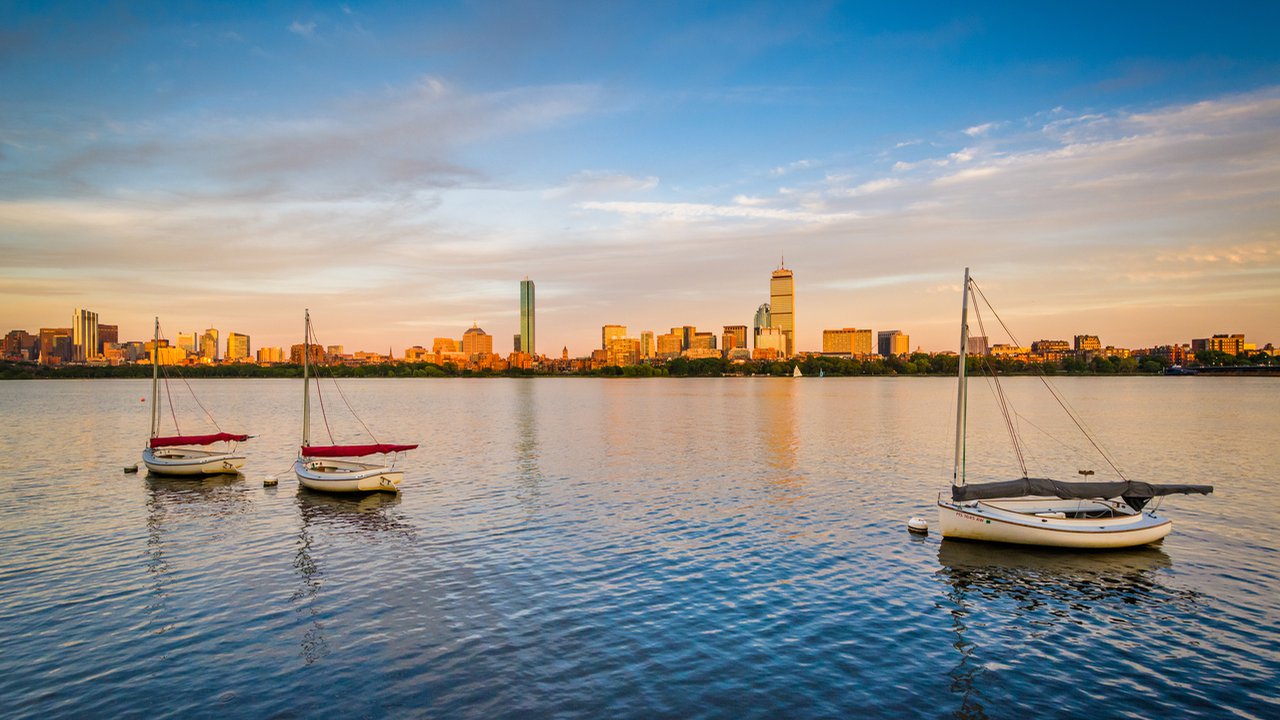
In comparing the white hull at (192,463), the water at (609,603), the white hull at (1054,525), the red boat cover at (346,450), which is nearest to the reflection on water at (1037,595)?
the water at (609,603)

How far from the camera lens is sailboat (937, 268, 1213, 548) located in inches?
1275

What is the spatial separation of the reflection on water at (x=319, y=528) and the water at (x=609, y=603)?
0.66 feet

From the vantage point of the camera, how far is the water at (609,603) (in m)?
18.6

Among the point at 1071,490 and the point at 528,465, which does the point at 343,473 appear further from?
the point at 1071,490

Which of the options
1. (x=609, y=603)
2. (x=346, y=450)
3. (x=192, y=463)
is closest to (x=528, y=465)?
(x=346, y=450)

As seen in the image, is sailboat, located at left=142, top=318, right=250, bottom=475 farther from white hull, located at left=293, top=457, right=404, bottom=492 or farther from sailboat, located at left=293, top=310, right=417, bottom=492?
white hull, located at left=293, top=457, right=404, bottom=492

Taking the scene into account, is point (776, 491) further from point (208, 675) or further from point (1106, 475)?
point (208, 675)

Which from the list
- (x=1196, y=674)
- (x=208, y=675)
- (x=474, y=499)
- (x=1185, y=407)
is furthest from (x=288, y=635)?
(x=1185, y=407)

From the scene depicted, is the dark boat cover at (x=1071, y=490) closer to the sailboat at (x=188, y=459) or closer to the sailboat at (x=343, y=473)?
the sailboat at (x=343, y=473)

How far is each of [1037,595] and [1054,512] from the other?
8.67 metres

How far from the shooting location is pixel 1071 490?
34.2 metres

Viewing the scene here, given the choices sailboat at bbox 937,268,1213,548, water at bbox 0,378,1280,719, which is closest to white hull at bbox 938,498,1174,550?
sailboat at bbox 937,268,1213,548

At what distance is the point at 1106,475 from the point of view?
182 feet

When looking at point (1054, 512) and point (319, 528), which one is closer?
point (1054, 512)
